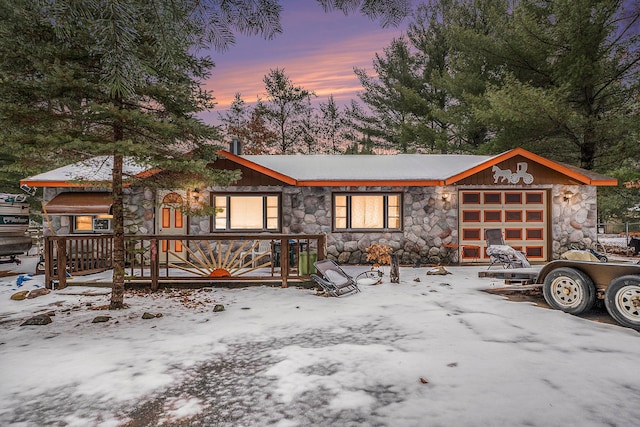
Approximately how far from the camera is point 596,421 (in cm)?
267

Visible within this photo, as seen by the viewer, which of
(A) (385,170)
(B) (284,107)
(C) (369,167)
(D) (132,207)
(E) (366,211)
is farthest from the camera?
(B) (284,107)

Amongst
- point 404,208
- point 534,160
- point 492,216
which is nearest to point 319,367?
point 404,208

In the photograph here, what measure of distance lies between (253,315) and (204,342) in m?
1.29

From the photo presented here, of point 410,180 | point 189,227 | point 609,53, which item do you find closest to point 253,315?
point 189,227

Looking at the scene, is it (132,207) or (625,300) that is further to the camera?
(132,207)

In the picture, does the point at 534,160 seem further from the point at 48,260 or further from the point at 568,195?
the point at 48,260

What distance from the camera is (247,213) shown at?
11.3 m

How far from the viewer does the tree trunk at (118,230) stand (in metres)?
5.92

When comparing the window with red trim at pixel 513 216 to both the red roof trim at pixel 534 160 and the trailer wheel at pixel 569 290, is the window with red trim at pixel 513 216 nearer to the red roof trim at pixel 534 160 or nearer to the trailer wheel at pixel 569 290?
the red roof trim at pixel 534 160

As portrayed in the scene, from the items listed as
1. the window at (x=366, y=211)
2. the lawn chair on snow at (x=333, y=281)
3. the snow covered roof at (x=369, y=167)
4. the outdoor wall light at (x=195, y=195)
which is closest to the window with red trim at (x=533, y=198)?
the snow covered roof at (x=369, y=167)

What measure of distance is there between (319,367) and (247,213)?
814 centimetres

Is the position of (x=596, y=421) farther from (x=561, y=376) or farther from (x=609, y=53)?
(x=609, y=53)

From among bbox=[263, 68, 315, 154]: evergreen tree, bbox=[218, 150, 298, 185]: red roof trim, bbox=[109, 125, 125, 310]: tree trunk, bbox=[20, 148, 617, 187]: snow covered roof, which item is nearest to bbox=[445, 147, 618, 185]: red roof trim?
bbox=[20, 148, 617, 187]: snow covered roof

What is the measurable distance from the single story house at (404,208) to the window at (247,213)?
0.03 metres
